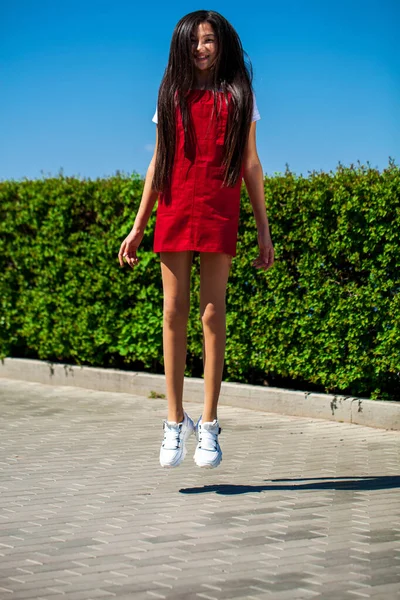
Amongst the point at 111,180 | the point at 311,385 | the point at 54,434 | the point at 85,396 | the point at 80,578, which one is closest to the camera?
the point at 80,578

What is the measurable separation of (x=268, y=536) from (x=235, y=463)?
1.66 meters

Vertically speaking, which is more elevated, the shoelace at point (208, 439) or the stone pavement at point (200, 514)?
the shoelace at point (208, 439)

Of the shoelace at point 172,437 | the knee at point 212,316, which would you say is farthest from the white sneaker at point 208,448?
the knee at point 212,316

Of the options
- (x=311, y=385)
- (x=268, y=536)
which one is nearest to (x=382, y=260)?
(x=311, y=385)

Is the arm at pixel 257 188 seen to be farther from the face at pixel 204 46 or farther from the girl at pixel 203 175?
the face at pixel 204 46

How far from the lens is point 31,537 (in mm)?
4172

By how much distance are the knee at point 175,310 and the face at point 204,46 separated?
4.23ft

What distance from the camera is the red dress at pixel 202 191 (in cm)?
484

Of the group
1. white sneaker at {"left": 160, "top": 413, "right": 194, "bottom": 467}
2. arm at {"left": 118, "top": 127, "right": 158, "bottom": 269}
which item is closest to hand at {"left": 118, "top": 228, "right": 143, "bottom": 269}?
arm at {"left": 118, "top": 127, "right": 158, "bottom": 269}

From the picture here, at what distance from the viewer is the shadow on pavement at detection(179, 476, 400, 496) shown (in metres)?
5.03

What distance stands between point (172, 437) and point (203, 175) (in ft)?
4.78

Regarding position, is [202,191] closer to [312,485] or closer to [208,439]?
[208,439]

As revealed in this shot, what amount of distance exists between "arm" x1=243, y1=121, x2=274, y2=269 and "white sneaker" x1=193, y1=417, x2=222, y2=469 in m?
0.96

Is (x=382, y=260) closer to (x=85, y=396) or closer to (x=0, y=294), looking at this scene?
(x=85, y=396)
